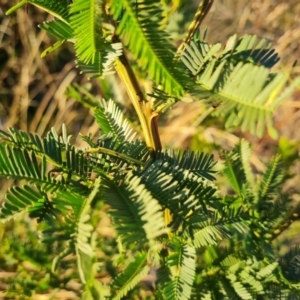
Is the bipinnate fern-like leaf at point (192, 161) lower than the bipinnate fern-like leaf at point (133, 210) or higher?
higher

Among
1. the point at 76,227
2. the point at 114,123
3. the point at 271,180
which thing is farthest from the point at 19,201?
the point at 271,180

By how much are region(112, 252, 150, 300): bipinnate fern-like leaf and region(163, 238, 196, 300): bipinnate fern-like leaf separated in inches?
2.6

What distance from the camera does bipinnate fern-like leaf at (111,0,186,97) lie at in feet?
0.91

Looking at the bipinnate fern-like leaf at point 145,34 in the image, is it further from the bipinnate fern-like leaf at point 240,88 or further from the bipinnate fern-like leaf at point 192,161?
the bipinnate fern-like leaf at point 192,161

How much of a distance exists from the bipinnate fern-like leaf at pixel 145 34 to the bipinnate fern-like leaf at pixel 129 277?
291 mm

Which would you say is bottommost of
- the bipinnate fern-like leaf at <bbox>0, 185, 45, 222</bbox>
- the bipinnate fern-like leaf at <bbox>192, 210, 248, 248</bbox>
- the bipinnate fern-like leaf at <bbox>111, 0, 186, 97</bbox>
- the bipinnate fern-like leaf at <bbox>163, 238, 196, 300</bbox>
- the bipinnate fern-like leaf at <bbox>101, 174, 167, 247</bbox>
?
the bipinnate fern-like leaf at <bbox>163, 238, 196, 300</bbox>

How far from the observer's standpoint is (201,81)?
34 centimetres

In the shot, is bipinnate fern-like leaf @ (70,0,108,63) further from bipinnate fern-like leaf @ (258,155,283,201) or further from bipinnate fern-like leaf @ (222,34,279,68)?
bipinnate fern-like leaf @ (258,155,283,201)

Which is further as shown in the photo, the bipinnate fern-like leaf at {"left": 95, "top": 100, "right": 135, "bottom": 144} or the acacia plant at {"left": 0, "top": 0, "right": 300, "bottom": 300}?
the bipinnate fern-like leaf at {"left": 95, "top": 100, "right": 135, "bottom": 144}

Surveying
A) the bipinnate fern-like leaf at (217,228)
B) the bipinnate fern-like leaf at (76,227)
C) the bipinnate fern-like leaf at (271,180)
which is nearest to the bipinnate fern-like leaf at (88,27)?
the bipinnate fern-like leaf at (76,227)

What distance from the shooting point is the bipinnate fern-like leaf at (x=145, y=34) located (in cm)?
28

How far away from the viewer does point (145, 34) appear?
0.28 metres

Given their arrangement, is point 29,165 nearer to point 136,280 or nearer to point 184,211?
point 184,211

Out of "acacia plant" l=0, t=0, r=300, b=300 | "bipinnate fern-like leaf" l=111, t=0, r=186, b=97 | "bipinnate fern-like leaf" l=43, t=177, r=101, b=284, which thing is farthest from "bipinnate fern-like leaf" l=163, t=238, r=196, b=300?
"bipinnate fern-like leaf" l=111, t=0, r=186, b=97
